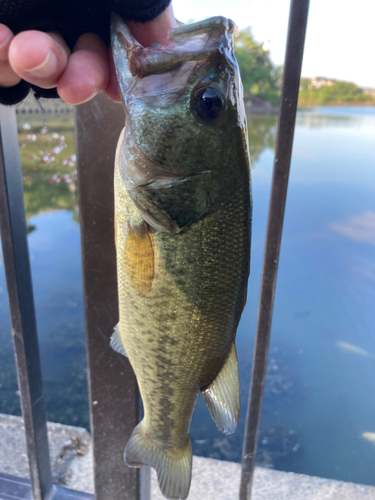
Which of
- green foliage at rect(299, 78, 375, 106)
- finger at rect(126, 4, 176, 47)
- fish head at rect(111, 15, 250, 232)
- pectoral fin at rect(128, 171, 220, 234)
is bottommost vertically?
pectoral fin at rect(128, 171, 220, 234)

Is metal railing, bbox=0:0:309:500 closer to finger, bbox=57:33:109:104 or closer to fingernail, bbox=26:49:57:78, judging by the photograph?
finger, bbox=57:33:109:104

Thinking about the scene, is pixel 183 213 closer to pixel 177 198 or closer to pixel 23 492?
pixel 177 198

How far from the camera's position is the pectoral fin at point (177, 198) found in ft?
2.40

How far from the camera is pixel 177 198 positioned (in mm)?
738

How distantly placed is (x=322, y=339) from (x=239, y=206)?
232 centimetres

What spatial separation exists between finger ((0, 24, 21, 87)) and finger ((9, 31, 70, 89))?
0.12ft

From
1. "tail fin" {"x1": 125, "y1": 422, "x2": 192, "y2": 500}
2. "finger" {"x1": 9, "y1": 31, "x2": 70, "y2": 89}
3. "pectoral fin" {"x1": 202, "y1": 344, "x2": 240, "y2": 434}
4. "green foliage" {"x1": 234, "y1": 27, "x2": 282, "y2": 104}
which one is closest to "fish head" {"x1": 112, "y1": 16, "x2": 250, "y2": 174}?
"finger" {"x1": 9, "y1": 31, "x2": 70, "y2": 89}

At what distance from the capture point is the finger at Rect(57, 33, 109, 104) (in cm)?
63

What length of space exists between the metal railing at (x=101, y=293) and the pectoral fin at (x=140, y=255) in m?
A: 0.30

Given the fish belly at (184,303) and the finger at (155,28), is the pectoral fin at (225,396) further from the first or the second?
the finger at (155,28)

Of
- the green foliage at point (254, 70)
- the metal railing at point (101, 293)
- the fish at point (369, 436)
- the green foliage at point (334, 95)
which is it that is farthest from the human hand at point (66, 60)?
the green foliage at point (334, 95)

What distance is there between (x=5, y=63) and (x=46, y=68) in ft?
0.51

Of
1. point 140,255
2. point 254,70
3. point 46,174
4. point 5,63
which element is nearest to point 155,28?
point 5,63

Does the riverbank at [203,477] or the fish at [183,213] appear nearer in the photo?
the fish at [183,213]
